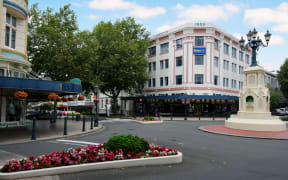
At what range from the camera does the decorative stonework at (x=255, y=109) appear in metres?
16.8

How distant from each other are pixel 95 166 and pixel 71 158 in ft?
2.76

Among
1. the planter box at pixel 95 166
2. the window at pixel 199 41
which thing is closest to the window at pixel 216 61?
the window at pixel 199 41

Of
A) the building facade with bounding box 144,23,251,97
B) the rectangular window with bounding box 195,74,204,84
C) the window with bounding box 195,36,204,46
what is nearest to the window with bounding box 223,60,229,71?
the building facade with bounding box 144,23,251,97

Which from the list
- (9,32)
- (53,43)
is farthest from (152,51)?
(9,32)

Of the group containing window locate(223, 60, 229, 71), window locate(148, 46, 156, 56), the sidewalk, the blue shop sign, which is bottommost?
the sidewalk

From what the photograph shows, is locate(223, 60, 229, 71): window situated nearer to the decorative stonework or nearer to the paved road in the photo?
the decorative stonework

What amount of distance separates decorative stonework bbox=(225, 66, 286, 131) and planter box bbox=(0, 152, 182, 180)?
39.8 ft

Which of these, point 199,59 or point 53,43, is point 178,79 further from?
point 53,43

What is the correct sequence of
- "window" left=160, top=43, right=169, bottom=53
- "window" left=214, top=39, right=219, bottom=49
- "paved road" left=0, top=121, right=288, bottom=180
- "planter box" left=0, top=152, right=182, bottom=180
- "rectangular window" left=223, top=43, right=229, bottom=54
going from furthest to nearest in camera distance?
"rectangular window" left=223, top=43, right=229, bottom=54, "window" left=160, top=43, right=169, bottom=53, "window" left=214, top=39, right=219, bottom=49, "paved road" left=0, top=121, right=288, bottom=180, "planter box" left=0, top=152, right=182, bottom=180

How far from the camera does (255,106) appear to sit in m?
17.8

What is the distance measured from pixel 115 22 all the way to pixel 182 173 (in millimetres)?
33545

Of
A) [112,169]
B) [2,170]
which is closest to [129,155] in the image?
[112,169]

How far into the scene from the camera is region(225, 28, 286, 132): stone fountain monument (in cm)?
1688

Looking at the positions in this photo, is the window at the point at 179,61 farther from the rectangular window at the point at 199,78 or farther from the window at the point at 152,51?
the window at the point at 152,51
